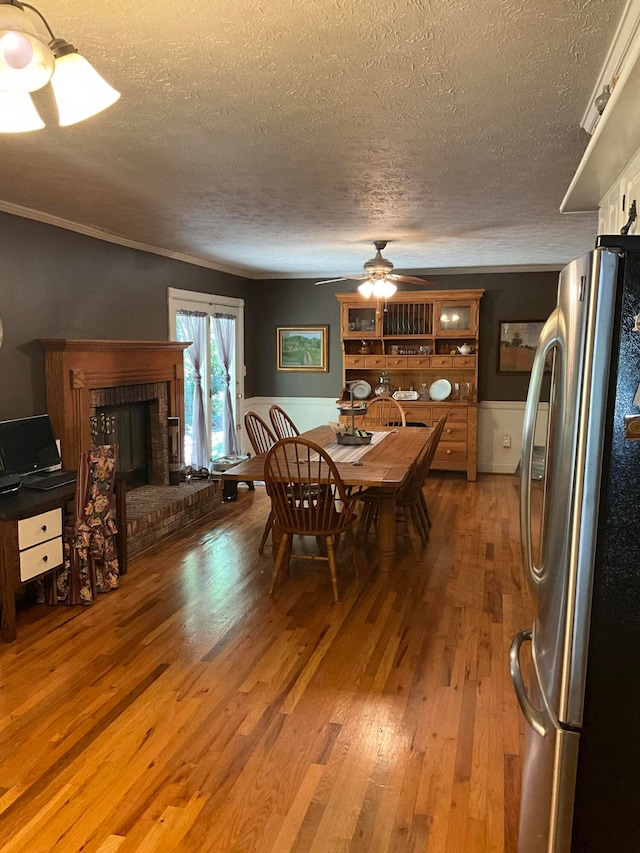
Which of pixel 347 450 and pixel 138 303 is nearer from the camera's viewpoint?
pixel 347 450

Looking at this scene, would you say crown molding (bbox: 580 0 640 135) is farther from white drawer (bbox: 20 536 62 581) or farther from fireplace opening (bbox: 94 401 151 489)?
fireplace opening (bbox: 94 401 151 489)

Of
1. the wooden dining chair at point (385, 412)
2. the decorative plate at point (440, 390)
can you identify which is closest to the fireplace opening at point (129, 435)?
the wooden dining chair at point (385, 412)

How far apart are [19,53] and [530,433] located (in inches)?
55.6

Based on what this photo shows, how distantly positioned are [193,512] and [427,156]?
3539mm

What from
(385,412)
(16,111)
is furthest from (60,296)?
(385,412)

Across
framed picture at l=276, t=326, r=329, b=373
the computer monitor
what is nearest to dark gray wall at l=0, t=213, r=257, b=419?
the computer monitor

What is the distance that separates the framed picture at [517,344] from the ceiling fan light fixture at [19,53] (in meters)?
6.63

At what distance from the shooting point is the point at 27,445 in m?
4.10

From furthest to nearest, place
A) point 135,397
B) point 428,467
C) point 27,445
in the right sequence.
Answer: point 135,397, point 428,467, point 27,445

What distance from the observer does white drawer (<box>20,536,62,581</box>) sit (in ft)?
11.0

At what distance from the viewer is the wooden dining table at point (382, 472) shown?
3.78 metres

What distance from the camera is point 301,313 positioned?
807cm

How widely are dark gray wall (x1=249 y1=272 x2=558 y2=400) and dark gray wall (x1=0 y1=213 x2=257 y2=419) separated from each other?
86.3 inches

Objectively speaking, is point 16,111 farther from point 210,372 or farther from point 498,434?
point 498,434
